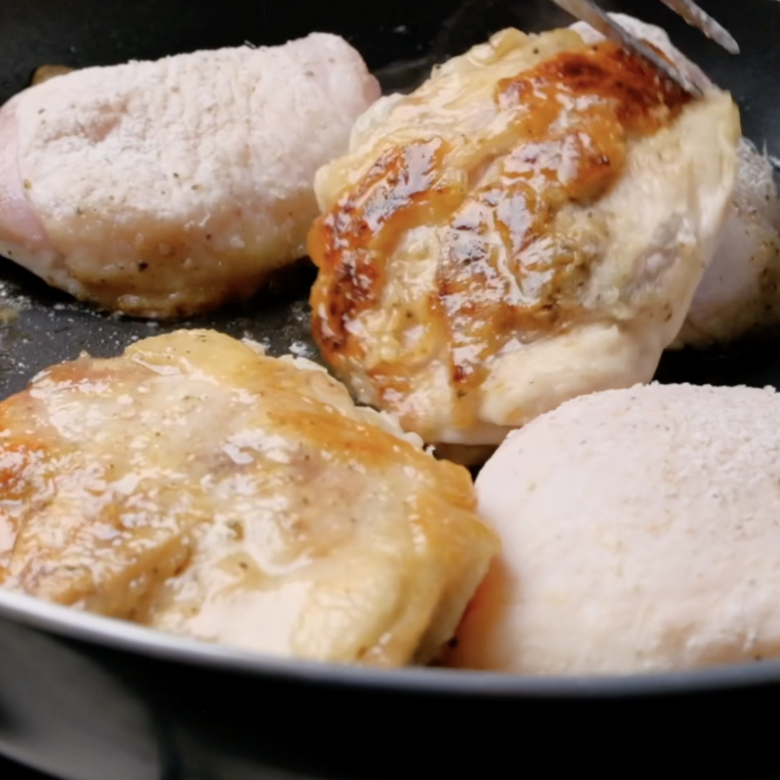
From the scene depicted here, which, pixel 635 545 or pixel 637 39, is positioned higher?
pixel 637 39

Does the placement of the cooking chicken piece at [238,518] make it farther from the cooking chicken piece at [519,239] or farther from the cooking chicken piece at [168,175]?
the cooking chicken piece at [168,175]

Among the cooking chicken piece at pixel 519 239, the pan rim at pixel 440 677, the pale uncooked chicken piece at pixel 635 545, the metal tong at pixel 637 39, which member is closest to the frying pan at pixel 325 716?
the pan rim at pixel 440 677

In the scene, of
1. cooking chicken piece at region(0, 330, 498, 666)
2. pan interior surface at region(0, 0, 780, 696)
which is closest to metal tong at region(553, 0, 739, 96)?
pan interior surface at region(0, 0, 780, 696)

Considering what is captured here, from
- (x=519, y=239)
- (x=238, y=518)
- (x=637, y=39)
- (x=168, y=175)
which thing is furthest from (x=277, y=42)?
(x=238, y=518)

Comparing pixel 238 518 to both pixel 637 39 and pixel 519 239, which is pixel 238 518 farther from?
pixel 637 39

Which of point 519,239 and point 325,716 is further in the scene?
point 519,239
